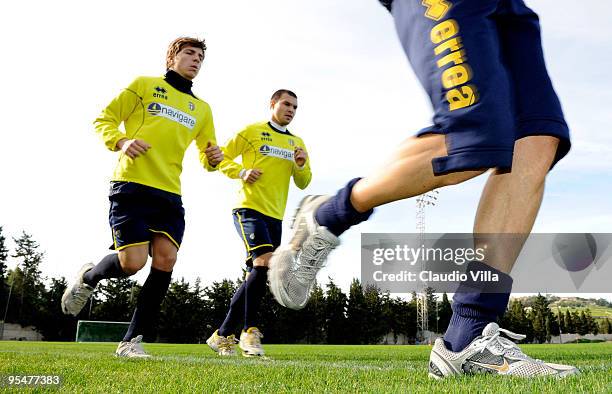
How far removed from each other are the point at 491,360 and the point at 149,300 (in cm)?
382

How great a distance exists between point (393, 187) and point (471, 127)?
0.38 meters

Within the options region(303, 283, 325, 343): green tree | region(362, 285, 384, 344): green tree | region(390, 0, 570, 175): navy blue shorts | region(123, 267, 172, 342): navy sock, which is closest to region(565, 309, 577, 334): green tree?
region(362, 285, 384, 344): green tree

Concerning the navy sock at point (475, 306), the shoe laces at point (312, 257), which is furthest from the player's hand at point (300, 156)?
the navy sock at point (475, 306)

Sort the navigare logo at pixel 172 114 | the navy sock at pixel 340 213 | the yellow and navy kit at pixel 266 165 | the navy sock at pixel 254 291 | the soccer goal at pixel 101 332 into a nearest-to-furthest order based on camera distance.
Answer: the navy sock at pixel 340 213, the navigare logo at pixel 172 114, the navy sock at pixel 254 291, the yellow and navy kit at pixel 266 165, the soccer goal at pixel 101 332

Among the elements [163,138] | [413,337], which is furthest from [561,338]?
[163,138]

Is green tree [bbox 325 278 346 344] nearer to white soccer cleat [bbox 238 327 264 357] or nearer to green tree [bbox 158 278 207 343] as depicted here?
green tree [bbox 158 278 207 343]

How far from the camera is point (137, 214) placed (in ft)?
17.4

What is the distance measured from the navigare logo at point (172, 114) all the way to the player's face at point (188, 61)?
49cm

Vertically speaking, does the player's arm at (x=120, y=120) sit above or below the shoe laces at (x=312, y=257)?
above

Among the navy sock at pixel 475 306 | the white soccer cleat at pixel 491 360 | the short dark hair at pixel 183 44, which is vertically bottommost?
the white soccer cleat at pixel 491 360

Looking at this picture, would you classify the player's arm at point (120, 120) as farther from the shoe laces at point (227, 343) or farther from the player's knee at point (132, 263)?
the shoe laces at point (227, 343)

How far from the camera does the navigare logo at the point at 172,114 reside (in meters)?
5.69

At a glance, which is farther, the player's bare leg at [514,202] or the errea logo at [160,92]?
the errea logo at [160,92]

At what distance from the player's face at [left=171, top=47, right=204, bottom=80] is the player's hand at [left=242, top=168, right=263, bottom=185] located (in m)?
1.42
